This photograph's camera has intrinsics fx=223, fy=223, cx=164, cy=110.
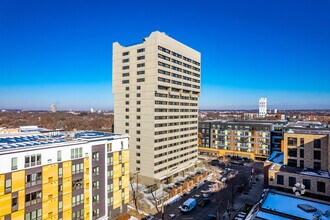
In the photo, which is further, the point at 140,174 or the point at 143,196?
the point at 140,174

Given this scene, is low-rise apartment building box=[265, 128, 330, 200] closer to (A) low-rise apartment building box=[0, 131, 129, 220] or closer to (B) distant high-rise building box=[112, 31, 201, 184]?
(B) distant high-rise building box=[112, 31, 201, 184]

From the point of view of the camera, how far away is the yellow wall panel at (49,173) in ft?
114

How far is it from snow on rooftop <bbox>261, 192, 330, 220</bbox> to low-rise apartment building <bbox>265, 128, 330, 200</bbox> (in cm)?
838

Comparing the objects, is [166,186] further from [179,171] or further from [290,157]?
[290,157]

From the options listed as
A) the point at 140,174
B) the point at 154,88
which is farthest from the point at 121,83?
the point at 140,174

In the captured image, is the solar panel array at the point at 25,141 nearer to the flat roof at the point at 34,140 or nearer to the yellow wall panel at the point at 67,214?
the flat roof at the point at 34,140

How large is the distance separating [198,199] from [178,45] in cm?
4868

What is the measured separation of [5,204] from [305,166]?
192 feet

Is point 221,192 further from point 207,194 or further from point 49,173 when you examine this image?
point 49,173

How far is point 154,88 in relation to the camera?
64812mm

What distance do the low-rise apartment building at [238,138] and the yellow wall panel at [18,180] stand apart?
299 ft

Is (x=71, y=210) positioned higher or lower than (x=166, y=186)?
higher

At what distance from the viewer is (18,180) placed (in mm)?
31797

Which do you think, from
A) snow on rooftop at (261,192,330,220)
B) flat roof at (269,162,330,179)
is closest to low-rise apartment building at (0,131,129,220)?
snow on rooftop at (261,192,330,220)
